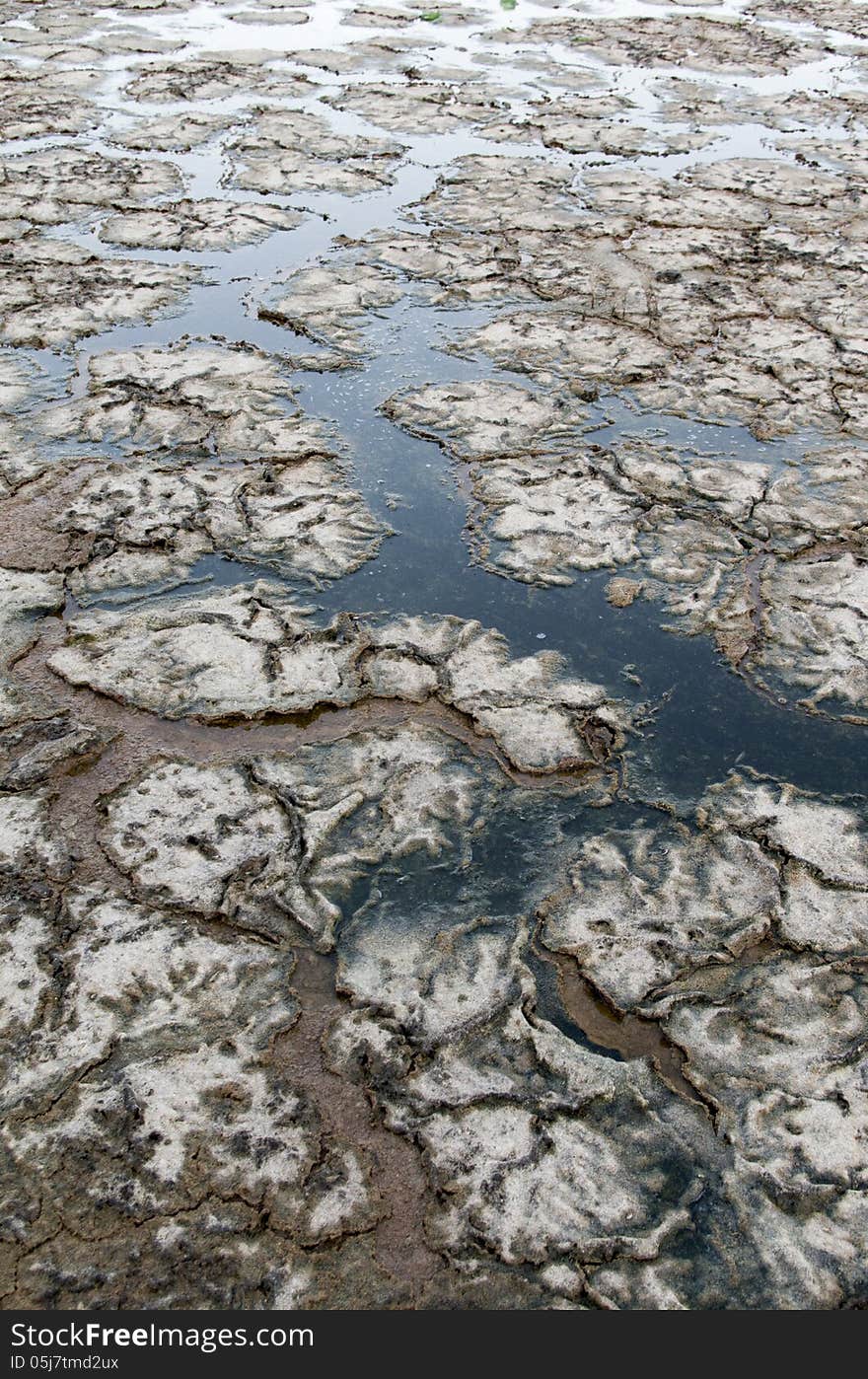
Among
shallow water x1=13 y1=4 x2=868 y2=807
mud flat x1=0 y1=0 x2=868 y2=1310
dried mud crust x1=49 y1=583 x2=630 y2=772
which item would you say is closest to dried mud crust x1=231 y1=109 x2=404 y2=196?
shallow water x1=13 y1=4 x2=868 y2=807

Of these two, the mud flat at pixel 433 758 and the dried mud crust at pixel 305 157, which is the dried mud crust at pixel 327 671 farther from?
the dried mud crust at pixel 305 157

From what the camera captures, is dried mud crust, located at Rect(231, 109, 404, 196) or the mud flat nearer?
the mud flat

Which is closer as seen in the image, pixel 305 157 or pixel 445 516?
pixel 445 516

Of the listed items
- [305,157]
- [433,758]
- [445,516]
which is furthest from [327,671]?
[305,157]

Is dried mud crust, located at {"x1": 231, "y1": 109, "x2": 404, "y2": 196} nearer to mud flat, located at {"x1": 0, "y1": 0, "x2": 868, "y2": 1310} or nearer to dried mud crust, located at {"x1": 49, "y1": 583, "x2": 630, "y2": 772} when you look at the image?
mud flat, located at {"x1": 0, "y1": 0, "x2": 868, "y2": 1310}

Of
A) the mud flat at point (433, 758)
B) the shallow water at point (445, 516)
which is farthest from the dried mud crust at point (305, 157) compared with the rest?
the mud flat at point (433, 758)

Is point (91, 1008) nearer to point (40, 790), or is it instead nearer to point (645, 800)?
point (40, 790)

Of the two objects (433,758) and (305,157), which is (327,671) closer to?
(433,758)

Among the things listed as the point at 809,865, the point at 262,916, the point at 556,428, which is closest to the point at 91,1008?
the point at 262,916
